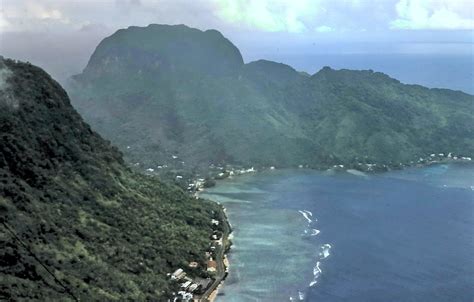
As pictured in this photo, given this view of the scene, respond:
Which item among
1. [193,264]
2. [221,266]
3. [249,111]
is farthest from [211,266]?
[249,111]

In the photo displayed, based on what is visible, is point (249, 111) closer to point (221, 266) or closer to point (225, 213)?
point (225, 213)

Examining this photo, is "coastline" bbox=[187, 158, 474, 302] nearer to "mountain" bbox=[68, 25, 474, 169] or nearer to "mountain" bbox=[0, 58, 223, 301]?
"mountain" bbox=[0, 58, 223, 301]

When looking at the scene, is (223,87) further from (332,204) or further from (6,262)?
(6,262)

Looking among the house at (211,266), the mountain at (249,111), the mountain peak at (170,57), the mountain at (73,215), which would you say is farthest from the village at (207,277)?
the mountain peak at (170,57)

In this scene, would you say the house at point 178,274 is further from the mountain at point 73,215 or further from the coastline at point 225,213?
the coastline at point 225,213

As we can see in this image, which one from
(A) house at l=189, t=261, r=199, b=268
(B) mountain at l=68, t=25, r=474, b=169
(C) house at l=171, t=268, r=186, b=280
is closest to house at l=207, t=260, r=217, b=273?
(A) house at l=189, t=261, r=199, b=268

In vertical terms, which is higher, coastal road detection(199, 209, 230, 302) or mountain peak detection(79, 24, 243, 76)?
mountain peak detection(79, 24, 243, 76)
